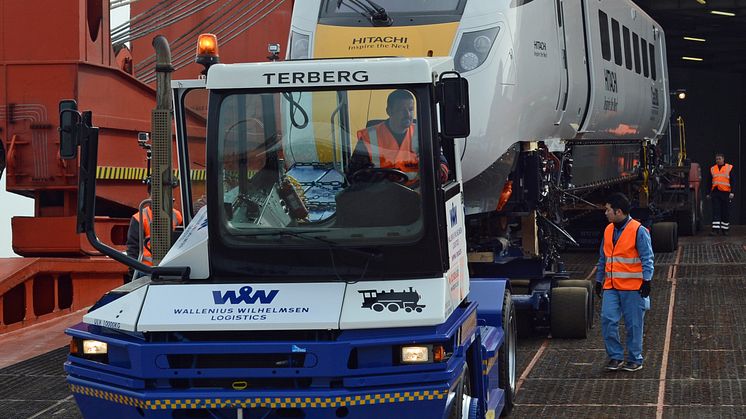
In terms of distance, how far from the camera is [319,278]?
642cm

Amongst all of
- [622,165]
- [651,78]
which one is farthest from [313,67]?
[651,78]

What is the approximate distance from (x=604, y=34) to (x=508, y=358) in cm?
733

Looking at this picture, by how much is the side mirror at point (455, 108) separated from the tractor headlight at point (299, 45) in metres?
4.89

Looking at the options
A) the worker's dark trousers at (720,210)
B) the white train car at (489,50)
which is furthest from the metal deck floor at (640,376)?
the worker's dark trousers at (720,210)

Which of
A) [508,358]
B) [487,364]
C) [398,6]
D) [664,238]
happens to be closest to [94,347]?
[487,364]

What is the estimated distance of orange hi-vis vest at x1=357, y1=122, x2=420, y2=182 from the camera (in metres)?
6.39

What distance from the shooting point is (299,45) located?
446 inches

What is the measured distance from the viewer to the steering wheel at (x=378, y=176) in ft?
21.1

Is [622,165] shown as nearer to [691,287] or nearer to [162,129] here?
[691,287]

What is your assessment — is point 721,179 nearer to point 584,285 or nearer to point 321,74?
point 584,285

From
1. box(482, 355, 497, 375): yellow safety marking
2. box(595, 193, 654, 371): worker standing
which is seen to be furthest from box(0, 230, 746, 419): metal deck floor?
box(482, 355, 497, 375): yellow safety marking

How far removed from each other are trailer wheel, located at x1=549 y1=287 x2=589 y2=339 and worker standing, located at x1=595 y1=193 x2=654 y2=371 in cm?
135

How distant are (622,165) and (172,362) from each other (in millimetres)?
12596

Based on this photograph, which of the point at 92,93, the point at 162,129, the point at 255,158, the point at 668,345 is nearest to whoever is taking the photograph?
the point at 255,158
